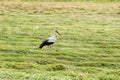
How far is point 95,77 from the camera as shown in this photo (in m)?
15.5

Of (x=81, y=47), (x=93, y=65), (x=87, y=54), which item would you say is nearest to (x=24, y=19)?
(x=81, y=47)

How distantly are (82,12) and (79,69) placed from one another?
101ft

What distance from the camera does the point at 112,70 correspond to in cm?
1778

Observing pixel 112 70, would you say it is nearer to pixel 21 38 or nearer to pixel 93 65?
pixel 93 65

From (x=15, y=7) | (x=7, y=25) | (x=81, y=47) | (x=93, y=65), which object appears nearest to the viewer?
(x=93, y=65)

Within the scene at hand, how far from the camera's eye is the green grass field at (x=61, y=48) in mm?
16312

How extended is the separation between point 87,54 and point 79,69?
424cm

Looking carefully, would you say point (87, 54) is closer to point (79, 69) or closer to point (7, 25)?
point (79, 69)

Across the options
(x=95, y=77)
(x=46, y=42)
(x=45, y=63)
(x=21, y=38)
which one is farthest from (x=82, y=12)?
(x=95, y=77)

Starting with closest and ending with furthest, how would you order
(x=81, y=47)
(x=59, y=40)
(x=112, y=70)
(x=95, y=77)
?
(x=95, y=77), (x=112, y=70), (x=81, y=47), (x=59, y=40)

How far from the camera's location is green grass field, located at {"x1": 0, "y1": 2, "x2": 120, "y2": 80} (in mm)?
16312

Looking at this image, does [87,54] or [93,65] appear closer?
[93,65]

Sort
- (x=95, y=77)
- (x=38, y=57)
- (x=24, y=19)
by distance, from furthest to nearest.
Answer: (x=24, y=19), (x=38, y=57), (x=95, y=77)

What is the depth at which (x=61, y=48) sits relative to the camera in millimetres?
24094
